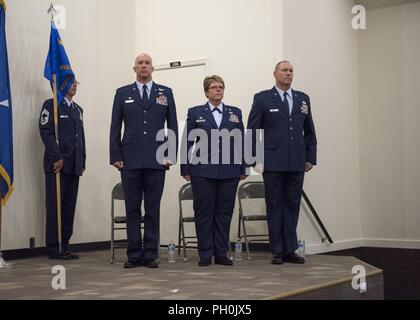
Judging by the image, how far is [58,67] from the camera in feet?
19.6

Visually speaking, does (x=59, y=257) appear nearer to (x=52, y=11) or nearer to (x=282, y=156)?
(x=282, y=156)

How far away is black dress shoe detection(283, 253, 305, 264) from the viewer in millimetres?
5250

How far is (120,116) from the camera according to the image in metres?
4.90

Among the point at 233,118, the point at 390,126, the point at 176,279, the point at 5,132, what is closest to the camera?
the point at 176,279

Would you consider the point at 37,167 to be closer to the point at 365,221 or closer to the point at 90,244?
the point at 90,244

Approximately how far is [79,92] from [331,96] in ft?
10.1

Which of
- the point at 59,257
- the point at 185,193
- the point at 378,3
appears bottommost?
the point at 59,257

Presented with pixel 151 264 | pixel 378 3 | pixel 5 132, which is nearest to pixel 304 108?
pixel 151 264

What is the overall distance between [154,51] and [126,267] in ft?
11.6

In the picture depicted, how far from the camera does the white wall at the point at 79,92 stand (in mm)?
6043

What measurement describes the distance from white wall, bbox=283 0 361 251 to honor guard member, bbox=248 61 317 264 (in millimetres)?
1330

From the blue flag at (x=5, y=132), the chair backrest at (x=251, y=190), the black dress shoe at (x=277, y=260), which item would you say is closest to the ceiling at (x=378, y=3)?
the chair backrest at (x=251, y=190)

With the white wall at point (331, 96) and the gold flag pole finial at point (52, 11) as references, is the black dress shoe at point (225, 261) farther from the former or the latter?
→ the gold flag pole finial at point (52, 11)

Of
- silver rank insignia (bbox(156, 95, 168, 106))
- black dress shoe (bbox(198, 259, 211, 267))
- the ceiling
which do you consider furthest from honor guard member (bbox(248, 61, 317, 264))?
the ceiling
